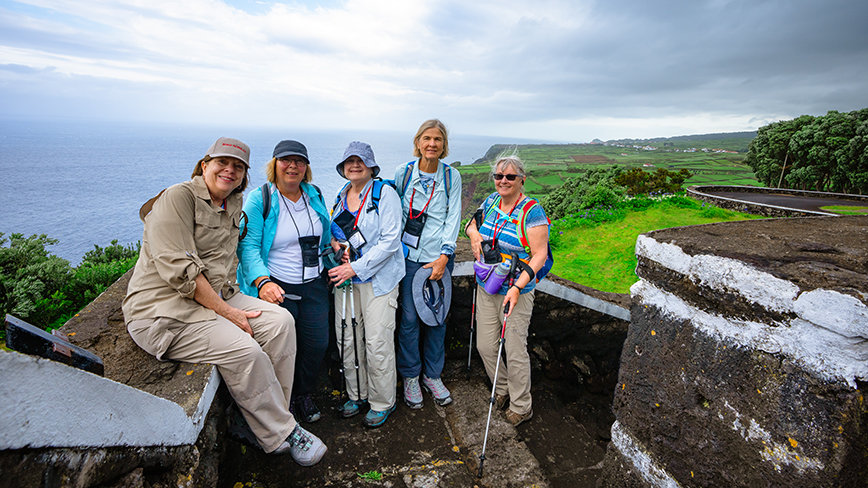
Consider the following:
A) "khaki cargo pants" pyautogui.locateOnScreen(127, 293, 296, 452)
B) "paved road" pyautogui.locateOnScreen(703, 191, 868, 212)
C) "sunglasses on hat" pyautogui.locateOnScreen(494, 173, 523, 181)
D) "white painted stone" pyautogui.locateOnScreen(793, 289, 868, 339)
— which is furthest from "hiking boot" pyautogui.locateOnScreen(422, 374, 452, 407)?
"paved road" pyautogui.locateOnScreen(703, 191, 868, 212)

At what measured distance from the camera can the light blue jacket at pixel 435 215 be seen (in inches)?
150

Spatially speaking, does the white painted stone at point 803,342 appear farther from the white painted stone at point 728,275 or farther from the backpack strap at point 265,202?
the backpack strap at point 265,202

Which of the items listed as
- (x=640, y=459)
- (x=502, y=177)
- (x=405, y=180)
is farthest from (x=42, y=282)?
(x=640, y=459)

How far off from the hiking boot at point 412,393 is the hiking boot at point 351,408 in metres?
0.41

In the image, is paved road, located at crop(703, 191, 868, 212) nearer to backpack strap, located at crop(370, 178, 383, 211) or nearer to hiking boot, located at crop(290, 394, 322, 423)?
backpack strap, located at crop(370, 178, 383, 211)

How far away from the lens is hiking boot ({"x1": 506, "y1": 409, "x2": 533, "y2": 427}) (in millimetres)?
3783

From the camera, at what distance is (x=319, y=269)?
11.5 ft

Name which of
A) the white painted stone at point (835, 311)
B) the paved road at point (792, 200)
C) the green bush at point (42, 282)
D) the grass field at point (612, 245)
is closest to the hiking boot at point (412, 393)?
the white painted stone at point (835, 311)

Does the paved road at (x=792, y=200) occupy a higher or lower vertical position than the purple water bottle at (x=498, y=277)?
lower

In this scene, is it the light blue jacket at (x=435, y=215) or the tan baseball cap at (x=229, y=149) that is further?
the light blue jacket at (x=435, y=215)

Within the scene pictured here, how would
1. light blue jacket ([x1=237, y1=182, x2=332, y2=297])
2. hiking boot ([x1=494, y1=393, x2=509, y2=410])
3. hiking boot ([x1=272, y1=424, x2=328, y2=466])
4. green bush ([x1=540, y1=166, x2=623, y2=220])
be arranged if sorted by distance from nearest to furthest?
hiking boot ([x1=272, y1=424, x2=328, y2=466]) → light blue jacket ([x1=237, y1=182, x2=332, y2=297]) → hiking boot ([x1=494, y1=393, x2=509, y2=410]) → green bush ([x1=540, y1=166, x2=623, y2=220])

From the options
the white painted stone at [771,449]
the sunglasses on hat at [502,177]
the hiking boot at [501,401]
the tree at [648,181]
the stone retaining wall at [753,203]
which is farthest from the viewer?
the tree at [648,181]

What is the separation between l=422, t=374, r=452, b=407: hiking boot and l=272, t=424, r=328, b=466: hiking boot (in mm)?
1338

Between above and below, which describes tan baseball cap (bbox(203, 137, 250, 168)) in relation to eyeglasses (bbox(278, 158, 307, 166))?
above
